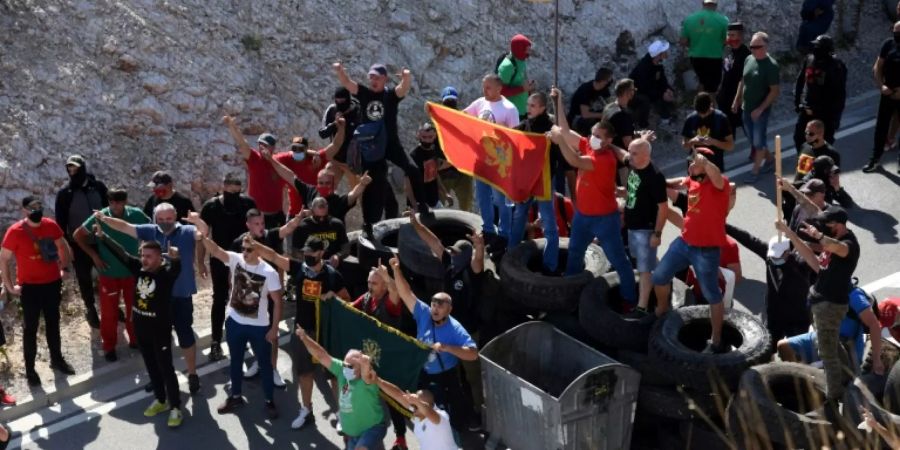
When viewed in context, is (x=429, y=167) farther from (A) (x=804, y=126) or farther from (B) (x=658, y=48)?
(A) (x=804, y=126)

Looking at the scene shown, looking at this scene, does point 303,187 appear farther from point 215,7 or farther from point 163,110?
point 215,7

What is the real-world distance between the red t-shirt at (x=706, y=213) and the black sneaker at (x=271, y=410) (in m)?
4.14

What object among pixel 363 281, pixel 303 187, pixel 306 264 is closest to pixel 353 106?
pixel 303 187

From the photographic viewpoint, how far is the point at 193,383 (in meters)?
12.0

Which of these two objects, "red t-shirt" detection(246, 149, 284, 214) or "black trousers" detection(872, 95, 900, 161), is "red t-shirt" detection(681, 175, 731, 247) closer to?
"red t-shirt" detection(246, 149, 284, 214)

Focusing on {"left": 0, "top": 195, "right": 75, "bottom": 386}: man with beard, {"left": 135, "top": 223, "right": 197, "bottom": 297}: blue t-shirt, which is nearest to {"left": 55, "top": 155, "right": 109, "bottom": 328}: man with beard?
{"left": 0, "top": 195, "right": 75, "bottom": 386}: man with beard

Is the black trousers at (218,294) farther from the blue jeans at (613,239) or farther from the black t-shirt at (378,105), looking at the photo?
the blue jeans at (613,239)

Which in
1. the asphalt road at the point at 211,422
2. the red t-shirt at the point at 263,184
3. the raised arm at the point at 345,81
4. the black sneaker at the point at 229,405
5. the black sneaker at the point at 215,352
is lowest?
the asphalt road at the point at 211,422

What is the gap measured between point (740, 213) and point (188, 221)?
701 cm

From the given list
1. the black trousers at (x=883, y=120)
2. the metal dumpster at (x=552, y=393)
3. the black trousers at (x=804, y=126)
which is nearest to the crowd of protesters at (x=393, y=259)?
the metal dumpster at (x=552, y=393)

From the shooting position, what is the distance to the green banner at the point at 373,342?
1055 centimetres

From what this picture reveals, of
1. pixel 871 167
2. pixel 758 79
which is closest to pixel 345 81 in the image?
pixel 758 79

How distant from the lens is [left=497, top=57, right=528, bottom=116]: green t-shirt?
1528cm

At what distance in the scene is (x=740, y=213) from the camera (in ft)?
50.5
